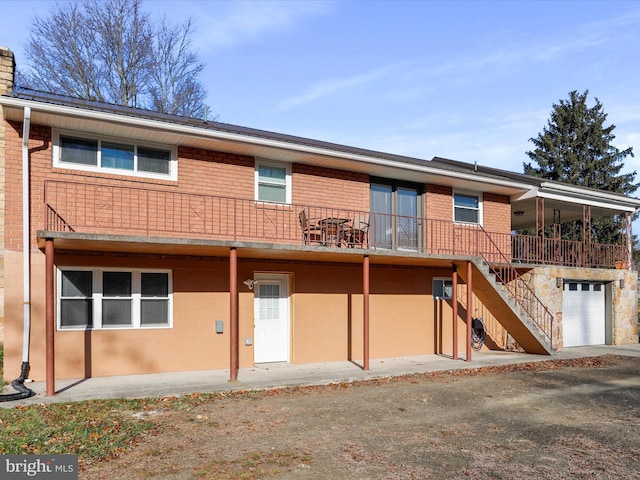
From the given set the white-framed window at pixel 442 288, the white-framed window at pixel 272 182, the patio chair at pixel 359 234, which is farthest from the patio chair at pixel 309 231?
the white-framed window at pixel 442 288

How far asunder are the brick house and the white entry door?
0.03 metres

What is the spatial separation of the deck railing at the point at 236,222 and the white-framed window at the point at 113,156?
0.44m

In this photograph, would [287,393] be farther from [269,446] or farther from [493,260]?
[493,260]

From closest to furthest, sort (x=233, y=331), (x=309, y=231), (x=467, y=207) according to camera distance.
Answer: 1. (x=233, y=331)
2. (x=309, y=231)
3. (x=467, y=207)

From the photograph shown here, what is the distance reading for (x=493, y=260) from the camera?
16.4 m

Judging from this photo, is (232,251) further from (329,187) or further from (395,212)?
(395,212)

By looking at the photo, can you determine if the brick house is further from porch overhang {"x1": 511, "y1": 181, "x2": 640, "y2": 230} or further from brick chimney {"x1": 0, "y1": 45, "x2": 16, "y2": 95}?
porch overhang {"x1": 511, "y1": 181, "x2": 640, "y2": 230}

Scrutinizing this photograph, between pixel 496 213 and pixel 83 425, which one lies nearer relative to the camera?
pixel 83 425

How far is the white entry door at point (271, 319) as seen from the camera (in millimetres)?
12953

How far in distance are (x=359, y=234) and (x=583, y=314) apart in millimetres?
9298

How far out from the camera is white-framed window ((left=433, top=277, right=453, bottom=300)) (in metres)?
15.7

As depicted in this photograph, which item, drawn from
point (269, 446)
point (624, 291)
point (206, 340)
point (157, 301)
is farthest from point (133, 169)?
point (624, 291)

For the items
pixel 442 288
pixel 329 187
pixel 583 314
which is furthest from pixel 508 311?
pixel 329 187

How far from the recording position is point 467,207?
16.5m
